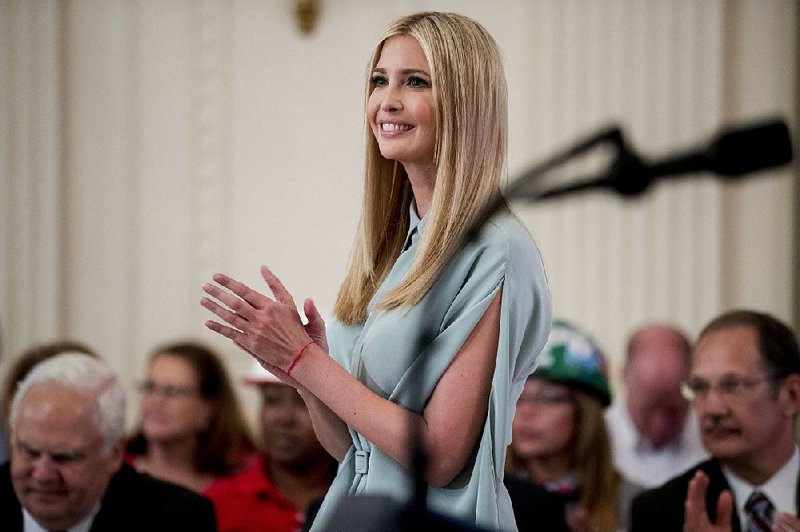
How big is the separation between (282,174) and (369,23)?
77 cm

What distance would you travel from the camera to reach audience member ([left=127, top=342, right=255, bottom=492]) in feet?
15.5

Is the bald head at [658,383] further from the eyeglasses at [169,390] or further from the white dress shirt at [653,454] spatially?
the eyeglasses at [169,390]

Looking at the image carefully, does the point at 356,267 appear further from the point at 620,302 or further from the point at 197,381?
the point at 620,302

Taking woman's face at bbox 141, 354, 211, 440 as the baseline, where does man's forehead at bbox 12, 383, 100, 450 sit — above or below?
above

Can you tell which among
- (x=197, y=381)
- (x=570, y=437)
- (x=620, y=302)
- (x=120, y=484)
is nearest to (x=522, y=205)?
(x=120, y=484)

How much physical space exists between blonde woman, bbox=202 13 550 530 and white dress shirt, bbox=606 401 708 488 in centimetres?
246

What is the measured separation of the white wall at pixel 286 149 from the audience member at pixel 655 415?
2.35ft

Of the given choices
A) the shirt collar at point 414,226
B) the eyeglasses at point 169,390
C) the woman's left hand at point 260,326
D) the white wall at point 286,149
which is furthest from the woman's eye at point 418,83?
the white wall at point 286,149

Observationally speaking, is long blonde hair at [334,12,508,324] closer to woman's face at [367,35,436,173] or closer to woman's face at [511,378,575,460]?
woman's face at [367,35,436,173]

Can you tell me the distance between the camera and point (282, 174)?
6.04 meters

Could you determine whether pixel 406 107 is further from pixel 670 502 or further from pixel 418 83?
pixel 670 502

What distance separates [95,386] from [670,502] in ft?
4.52

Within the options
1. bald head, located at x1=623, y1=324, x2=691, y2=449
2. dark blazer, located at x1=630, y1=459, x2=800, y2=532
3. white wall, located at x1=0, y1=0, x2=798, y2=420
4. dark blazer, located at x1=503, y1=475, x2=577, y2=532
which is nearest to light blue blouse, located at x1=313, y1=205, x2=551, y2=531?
dark blazer, located at x1=630, y1=459, x2=800, y2=532

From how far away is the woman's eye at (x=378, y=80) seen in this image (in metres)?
2.25
